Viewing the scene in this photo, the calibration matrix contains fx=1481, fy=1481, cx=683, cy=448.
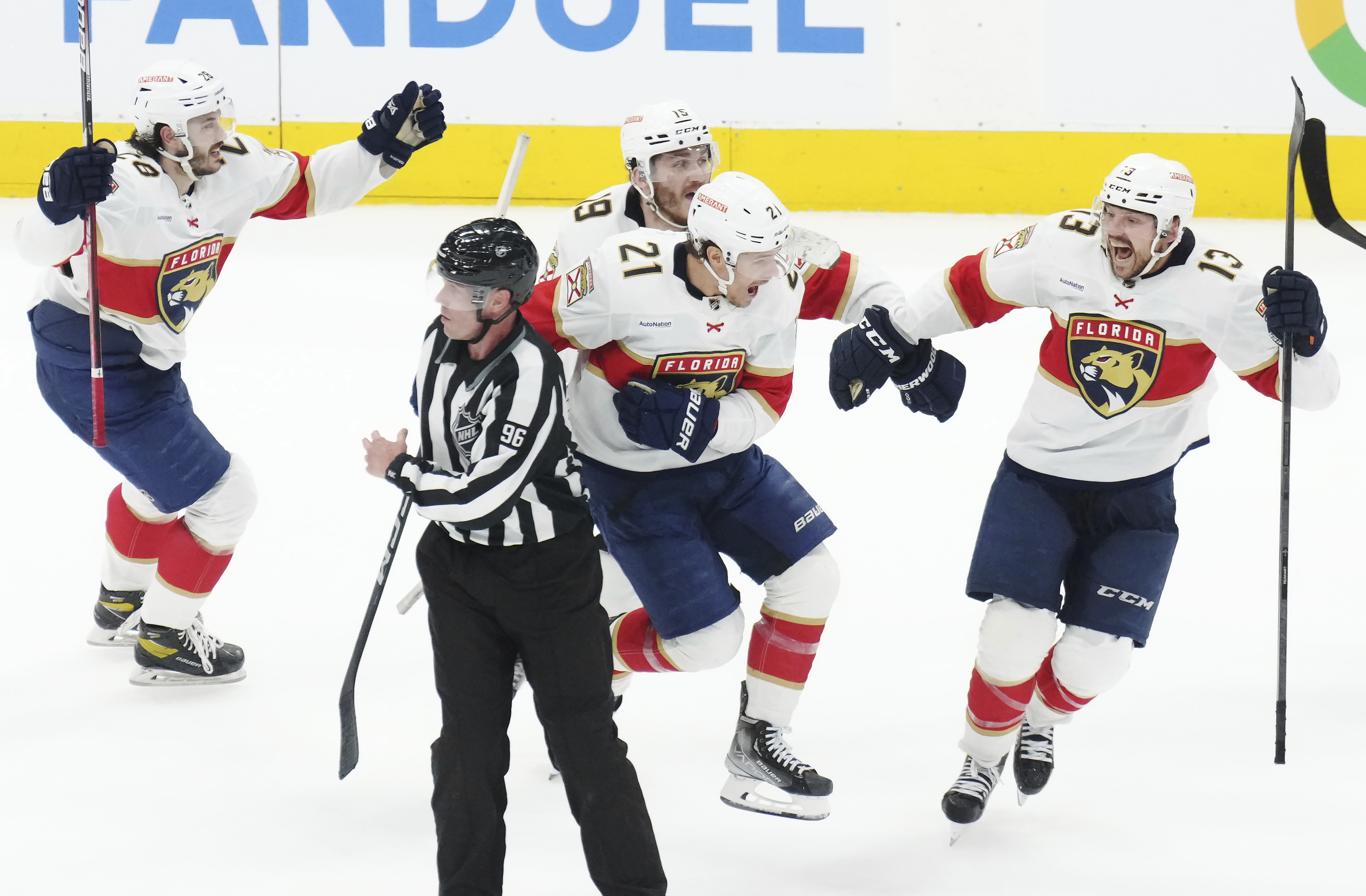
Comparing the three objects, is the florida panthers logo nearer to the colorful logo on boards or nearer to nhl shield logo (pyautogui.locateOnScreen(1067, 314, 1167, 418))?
nhl shield logo (pyautogui.locateOnScreen(1067, 314, 1167, 418))

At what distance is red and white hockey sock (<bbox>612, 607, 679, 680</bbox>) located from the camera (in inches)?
133

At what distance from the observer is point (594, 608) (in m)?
2.70

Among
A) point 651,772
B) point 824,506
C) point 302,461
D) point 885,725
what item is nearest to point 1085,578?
point 885,725

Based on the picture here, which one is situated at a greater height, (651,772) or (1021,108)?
(1021,108)

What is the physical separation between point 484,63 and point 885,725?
6.01 metres

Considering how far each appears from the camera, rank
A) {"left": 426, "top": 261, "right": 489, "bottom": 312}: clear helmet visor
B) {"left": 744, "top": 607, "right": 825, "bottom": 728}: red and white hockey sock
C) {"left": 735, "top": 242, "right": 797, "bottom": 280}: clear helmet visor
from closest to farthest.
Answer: {"left": 426, "top": 261, "right": 489, "bottom": 312}: clear helmet visor
{"left": 735, "top": 242, "right": 797, "bottom": 280}: clear helmet visor
{"left": 744, "top": 607, "right": 825, "bottom": 728}: red and white hockey sock

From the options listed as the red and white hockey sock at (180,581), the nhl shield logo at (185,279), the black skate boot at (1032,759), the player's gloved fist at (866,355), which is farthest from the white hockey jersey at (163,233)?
the black skate boot at (1032,759)

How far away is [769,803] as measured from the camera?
10.6 ft

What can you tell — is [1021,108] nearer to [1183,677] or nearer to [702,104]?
[702,104]

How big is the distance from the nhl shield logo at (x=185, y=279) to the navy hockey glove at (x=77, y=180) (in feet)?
1.05

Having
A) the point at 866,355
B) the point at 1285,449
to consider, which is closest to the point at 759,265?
the point at 866,355

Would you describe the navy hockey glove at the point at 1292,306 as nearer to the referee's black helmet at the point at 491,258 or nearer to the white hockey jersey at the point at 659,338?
the white hockey jersey at the point at 659,338

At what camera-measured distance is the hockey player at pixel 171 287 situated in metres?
3.68

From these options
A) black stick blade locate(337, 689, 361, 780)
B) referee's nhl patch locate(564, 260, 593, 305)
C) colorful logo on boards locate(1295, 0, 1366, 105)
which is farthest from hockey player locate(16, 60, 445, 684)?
colorful logo on boards locate(1295, 0, 1366, 105)
